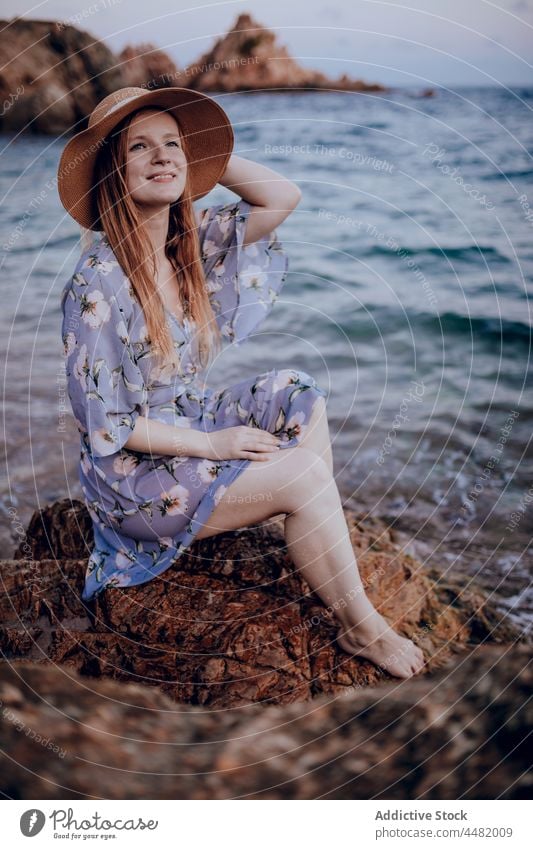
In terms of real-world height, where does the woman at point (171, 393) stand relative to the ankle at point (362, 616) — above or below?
above

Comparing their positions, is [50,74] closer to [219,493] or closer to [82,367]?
[82,367]

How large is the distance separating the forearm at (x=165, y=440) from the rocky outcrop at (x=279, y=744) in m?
0.52

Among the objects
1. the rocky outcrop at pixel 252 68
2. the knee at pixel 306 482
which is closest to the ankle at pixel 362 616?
the knee at pixel 306 482

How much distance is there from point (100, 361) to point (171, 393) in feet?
0.82

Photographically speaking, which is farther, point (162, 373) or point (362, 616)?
point (162, 373)

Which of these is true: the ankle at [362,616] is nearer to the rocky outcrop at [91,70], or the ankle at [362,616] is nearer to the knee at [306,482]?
the knee at [306,482]

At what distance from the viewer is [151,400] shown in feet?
6.28

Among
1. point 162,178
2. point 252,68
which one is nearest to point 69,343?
point 162,178

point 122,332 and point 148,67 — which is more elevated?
point 148,67

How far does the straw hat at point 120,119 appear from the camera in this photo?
171cm

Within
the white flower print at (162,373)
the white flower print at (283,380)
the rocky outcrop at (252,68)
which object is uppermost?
the rocky outcrop at (252,68)

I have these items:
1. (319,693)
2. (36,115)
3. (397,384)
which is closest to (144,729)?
(319,693)

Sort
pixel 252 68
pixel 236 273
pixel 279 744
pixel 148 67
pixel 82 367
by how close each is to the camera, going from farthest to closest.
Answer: pixel 252 68, pixel 148 67, pixel 236 273, pixel 82 367, pixel 279 744

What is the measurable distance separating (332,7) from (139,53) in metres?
2.00
